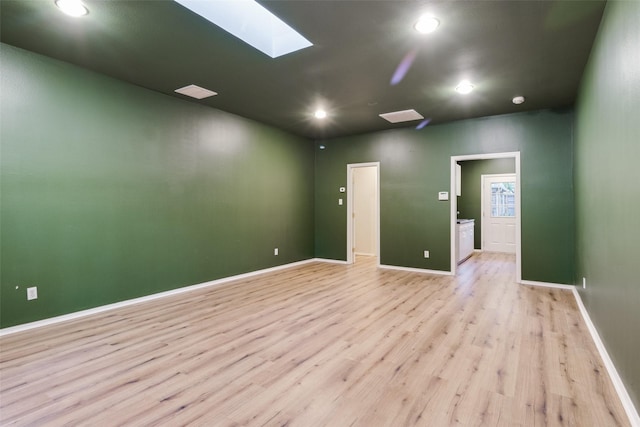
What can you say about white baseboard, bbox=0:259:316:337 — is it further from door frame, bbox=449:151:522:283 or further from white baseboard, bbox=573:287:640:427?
white baseboard, bbox=573:287:640:427

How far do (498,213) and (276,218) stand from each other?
6.10 meters

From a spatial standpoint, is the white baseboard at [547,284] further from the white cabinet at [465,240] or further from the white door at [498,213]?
the white door at [498,213]

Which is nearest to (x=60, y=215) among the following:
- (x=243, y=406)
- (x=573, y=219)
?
(x=243, y=406)

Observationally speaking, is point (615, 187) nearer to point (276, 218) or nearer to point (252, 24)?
point (252, 24)

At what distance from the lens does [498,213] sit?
28.2 feet

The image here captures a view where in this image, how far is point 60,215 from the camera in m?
→ 3.29

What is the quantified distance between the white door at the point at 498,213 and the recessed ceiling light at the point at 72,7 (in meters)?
8.68

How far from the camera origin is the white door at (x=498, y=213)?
8.41m

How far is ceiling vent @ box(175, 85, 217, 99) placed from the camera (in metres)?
4.00

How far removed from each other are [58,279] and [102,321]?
616mm

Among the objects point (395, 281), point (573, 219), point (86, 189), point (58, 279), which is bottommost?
point (395, 281)

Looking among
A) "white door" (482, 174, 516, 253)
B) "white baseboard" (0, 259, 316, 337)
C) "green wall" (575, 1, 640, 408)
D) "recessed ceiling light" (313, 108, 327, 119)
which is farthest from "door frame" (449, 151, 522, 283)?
"white door" (482, 174, 516, 253)

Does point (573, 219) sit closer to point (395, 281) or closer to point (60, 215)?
point (395, 281)

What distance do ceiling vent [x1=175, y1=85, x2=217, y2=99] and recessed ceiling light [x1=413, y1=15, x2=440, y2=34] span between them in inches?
104
